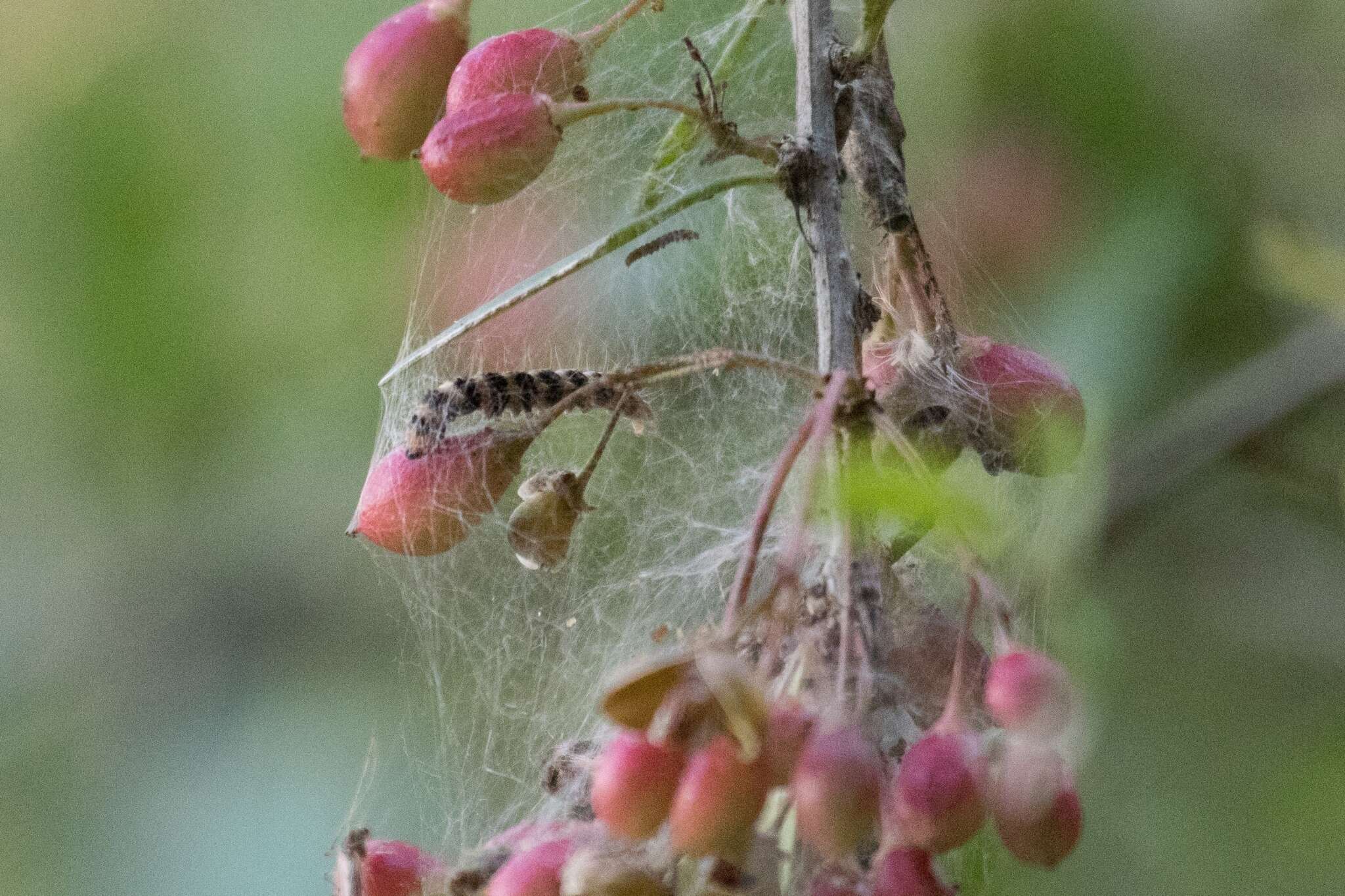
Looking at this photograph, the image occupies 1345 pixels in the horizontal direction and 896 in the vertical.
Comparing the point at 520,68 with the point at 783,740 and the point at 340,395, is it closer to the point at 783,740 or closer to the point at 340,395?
the point at 783,740

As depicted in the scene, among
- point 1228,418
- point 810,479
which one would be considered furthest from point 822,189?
point 1228,418

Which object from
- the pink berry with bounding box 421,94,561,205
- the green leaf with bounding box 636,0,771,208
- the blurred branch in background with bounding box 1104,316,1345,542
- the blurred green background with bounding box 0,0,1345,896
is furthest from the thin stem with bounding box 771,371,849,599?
the blurred branch in background with bounding box 1104,316,1345,542

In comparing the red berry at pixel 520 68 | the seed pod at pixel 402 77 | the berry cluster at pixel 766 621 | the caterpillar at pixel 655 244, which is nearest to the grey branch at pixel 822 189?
the berry cluster at pixel 766 621

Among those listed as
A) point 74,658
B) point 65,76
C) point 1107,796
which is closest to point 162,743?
point 74,658

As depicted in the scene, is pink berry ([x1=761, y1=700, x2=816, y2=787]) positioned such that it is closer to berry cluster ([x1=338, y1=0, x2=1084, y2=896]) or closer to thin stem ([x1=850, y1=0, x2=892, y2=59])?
berry cluster ([x1=338, y1=0, x2=1084, y2=896])

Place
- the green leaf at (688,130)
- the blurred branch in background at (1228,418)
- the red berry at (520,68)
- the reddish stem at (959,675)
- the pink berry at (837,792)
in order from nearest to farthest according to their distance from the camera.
→ 1. the pink berry at (837,792)
2. the reddish stem at (959,675)
3. the red berry at (520,68)
4. the green leaf at (688,130)
5. the blurred branch in background at (1228,418)

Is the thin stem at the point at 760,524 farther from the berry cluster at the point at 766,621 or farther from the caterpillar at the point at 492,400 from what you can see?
the caterpillar at the point at 492,400
